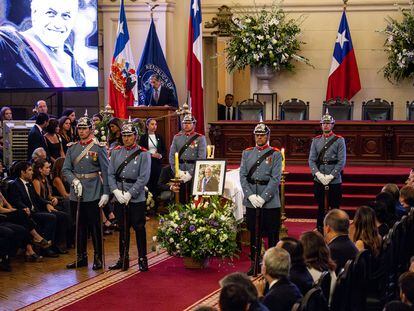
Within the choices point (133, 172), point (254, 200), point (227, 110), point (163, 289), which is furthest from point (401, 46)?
point (163, 289)

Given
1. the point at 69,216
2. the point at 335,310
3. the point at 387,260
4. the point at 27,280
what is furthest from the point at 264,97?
the point at 335,310

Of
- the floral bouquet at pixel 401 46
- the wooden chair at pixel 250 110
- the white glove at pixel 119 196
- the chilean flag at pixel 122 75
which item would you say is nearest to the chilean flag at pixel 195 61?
the wooden chair at pixel 250 110

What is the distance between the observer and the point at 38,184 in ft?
33.6

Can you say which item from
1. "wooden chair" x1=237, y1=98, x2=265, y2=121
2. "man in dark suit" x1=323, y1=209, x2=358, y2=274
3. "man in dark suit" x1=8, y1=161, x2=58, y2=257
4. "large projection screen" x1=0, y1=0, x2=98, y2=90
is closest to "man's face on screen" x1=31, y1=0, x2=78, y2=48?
"large projection screen" x1=0, y1=0, x2=98, y2=90

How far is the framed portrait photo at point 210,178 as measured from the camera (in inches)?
396

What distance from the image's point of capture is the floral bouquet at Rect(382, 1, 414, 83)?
16.0 meters

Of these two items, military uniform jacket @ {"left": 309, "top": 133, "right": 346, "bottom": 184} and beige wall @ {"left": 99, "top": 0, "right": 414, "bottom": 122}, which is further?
beige wall @ {"left": 99, "top": 0, "right": 414, "bottom": 122}

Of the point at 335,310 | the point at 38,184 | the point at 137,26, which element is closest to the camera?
the point at 335,310

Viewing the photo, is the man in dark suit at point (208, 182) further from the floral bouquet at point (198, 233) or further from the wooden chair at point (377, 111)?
the wooden chair at point (377, 111)

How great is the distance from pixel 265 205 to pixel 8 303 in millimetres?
2829

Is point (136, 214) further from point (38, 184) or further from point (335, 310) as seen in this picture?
point (335, 310)

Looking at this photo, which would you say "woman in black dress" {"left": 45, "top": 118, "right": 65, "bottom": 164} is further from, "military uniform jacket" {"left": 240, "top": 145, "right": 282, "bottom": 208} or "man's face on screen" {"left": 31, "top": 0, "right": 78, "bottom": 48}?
"man's face on screen" {"left": 31, "top": 0, "right": 78, "bottom": 48}

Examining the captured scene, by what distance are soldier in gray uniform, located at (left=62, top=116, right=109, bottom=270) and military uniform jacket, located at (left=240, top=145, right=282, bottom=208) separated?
154 centimetres

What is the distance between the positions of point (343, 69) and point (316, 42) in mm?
904
